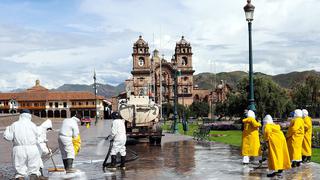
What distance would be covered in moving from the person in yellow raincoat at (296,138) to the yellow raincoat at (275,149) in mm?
1856

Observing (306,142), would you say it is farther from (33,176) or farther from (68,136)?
(33,176)

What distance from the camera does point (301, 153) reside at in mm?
15031

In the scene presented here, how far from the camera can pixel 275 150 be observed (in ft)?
41.4

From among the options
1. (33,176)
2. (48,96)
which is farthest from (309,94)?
(48,96)

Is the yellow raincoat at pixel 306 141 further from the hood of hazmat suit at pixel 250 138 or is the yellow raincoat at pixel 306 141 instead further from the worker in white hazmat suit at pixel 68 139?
the worker in white hazmat suit at pixel 68 139

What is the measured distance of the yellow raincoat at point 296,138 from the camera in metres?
14.6

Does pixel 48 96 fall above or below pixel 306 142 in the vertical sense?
above

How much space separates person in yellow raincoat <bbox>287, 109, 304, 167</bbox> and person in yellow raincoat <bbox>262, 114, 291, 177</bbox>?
1.86 meters

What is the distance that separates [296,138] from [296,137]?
0.10ft

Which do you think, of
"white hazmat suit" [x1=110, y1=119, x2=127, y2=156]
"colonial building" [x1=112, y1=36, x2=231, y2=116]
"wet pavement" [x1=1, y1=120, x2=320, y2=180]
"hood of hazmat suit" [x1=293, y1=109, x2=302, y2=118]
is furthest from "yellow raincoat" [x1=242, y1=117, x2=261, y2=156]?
"colonial building" [x1=112, y1=36, x2=231, y2=116]

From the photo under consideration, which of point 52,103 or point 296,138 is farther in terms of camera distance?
point 52,103

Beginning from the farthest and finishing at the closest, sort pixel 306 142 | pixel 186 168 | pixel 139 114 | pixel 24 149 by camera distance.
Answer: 1. pixel 139 114
2. pixel 306 142
3. pixel 186 168
4. pixel 24 149

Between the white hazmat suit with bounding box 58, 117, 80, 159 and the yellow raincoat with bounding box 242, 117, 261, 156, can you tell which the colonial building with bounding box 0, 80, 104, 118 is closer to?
the yellow raincoat with bounding box 242, 117, 261, 156

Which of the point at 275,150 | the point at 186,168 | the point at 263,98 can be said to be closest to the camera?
the point at 275,150
